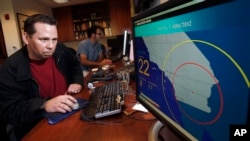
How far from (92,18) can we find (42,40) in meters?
4.90

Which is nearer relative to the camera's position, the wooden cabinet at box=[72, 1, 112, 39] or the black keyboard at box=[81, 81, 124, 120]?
the black keyboard at box=[81, 81, 124, 120]

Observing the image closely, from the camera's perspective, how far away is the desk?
2.30 ft

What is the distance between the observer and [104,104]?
94cm

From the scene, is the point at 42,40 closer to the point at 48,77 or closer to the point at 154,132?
the point at 48,77

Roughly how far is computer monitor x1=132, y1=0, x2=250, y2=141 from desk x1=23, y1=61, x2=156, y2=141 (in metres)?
0.14

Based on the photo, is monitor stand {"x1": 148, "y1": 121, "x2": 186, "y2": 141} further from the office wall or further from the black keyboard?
the office wall

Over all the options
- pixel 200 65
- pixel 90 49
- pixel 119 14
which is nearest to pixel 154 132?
pixel 200 65

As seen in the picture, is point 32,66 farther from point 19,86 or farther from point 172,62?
point 172,62

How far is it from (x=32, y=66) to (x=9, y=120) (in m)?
0.49

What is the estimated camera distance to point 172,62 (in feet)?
1.65

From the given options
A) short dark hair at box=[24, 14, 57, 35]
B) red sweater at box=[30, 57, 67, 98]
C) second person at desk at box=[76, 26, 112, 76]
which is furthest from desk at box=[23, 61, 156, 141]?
second person at desk at box=[76, 26, 112, 76]

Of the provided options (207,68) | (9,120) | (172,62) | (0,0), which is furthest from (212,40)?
(0,0)

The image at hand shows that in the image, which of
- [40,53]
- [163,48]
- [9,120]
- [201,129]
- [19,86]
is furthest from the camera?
[40,53]

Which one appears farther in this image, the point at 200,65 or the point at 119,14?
the point at 119,14
